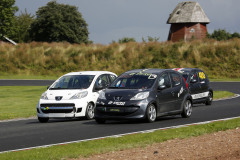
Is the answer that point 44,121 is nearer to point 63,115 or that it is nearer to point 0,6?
point 63,115

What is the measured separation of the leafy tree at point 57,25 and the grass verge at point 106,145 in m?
82.1

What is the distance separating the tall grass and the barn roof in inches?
1374

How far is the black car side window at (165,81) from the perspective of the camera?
1641 centimetres

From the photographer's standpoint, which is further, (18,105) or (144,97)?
(18,105)

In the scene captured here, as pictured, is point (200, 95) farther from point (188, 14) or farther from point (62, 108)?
point (188, 14)

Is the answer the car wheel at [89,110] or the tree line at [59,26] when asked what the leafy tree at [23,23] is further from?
the car wheel at [89,110]

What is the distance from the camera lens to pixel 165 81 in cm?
1666

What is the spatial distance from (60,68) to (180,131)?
44338 millimetres

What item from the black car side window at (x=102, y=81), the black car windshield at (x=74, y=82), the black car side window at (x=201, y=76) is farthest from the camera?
the black car side window at (x=201, y=76)

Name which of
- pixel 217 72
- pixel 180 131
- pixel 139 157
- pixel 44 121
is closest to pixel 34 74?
pixel 217 72

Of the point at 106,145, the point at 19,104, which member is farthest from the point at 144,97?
the point at 19,104

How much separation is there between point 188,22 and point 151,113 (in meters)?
77.6

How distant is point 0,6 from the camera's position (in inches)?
3177

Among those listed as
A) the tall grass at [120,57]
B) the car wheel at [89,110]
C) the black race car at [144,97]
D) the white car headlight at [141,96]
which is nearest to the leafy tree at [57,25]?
the tall grass at [120,57]
